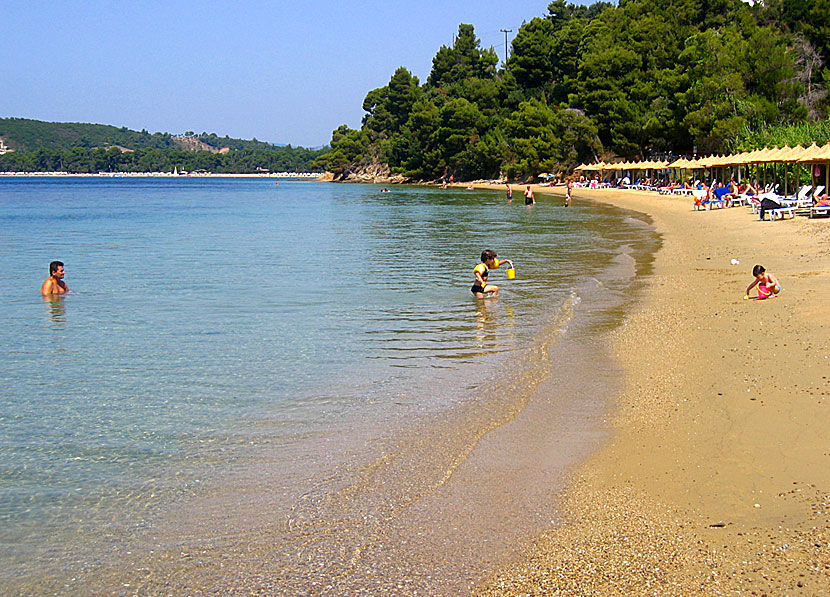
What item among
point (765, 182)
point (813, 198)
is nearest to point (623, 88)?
point (765, 182)

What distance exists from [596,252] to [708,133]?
36986 mm

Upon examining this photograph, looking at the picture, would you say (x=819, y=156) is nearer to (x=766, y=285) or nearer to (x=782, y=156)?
(x=782, y=156)

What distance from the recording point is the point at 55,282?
46.7 ft

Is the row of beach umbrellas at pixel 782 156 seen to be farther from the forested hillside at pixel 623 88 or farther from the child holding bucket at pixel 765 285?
the child holding bucket at pixel 765 285

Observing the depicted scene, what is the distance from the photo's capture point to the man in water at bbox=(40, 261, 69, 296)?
1404 cm

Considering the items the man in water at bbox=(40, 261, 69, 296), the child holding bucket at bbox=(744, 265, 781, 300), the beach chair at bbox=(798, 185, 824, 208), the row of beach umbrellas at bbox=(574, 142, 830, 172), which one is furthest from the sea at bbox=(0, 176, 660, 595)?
the beach chair at bbox=(798, 185, 824, 208)

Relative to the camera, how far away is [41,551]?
4391 mm

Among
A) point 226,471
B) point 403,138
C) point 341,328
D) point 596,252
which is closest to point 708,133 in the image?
point 596,252

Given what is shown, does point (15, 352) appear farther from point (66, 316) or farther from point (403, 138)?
point (403, 138)

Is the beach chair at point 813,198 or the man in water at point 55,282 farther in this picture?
the beach chair at point 813,198

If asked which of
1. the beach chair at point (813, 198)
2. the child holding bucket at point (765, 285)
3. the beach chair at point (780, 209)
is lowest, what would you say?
the child holding bucket at point (765, 285)

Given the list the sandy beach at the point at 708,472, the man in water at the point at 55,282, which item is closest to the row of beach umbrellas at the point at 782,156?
the sandy beach at the point at 708,472

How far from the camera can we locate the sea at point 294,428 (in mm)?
4230

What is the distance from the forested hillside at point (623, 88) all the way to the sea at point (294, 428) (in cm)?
3876
